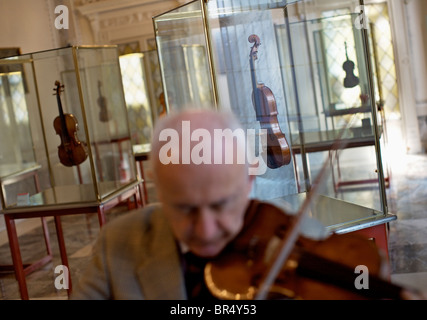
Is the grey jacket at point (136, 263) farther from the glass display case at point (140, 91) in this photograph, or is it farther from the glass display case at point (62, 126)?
the glass display case at point (140, 91)

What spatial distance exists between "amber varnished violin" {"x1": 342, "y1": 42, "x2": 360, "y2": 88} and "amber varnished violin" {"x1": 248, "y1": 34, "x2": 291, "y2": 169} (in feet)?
4.85

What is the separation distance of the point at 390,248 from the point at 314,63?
201 cm

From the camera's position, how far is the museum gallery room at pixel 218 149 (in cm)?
109

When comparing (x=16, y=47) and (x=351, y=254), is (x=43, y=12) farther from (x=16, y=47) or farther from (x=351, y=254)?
(x=351, y=254)

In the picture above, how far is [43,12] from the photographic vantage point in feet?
22.7

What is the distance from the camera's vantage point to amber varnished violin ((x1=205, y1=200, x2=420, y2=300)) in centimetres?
107

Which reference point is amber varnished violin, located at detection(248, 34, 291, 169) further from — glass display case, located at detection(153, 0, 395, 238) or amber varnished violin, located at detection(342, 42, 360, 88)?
amber varnished violin, located at detection(342, 42, 360, 88)

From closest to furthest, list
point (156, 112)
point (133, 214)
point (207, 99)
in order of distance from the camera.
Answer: point (133, 214)
point (207, 99)
point (156, 112)

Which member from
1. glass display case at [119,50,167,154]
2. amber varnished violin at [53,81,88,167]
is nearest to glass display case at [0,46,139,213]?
amber varnished violin at [53,81,88,167]

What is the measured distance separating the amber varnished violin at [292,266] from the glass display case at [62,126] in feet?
8.95

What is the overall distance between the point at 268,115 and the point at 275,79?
0.68ft

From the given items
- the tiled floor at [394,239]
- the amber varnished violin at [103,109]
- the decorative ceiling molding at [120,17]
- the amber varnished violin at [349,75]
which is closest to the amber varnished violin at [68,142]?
the tiled floor at [394,239]

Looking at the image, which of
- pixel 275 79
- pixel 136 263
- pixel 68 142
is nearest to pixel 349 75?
pixel 275 79
